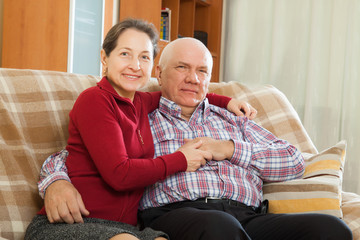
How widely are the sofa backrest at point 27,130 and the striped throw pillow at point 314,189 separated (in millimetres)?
801

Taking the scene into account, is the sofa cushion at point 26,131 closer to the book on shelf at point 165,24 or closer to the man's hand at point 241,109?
the man's hand at point 241,109

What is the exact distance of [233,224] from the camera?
1.17 meters

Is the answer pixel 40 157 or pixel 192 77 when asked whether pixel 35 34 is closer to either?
pixel 192 77

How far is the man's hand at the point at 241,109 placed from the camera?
1781mm

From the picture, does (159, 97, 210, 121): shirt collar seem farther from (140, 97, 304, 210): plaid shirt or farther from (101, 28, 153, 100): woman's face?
(101, 28, 153, 100): woman's face

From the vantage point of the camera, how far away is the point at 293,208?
1.54 m

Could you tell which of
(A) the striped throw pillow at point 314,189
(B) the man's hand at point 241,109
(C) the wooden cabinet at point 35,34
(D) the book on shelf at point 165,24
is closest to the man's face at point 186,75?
(B) the man's hand at point 241,109

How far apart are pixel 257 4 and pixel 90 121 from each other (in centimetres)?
331

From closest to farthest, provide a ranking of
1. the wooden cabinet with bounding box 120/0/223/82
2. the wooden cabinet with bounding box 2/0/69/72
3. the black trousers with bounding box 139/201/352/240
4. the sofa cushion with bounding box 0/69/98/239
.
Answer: the black trousers with bounding box 139/201/352/240, the sofa cushion with bounding box 0/69/98/239, the wooden cabinet with bounding box 2/0/69/72, the wooden cabinet with bounding box 120/0/223/82

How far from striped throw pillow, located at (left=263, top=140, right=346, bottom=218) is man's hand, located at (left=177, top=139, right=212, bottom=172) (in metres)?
0.32

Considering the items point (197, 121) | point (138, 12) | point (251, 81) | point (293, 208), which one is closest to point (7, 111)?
point (197, 121)

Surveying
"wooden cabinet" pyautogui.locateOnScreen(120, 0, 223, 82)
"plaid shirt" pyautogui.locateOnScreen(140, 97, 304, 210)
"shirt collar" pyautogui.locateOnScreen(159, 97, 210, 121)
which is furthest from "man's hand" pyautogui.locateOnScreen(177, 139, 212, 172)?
"wooden cabinet" pyautogui.locateOnScreen(120, 0, 223, 82)

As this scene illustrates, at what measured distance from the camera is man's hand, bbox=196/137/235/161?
5.07ft

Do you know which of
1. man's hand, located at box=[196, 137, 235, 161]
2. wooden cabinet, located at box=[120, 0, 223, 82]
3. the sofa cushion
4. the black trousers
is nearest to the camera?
the black trousers
